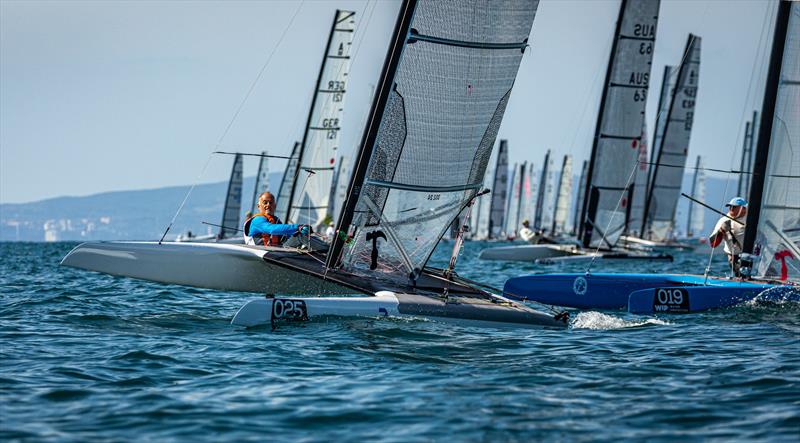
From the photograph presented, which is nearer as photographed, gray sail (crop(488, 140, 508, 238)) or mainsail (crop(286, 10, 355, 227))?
mainsail (crop(286, 10, 355, 227))

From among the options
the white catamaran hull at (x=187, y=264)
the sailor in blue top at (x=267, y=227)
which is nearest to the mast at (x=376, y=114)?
the sailor in blue top at (x=267, y=227)

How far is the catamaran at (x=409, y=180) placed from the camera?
10.4 m

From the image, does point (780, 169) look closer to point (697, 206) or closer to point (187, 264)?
point (187, 264)

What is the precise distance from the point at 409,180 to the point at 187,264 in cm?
265

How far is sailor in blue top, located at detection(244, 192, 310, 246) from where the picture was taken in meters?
11.2

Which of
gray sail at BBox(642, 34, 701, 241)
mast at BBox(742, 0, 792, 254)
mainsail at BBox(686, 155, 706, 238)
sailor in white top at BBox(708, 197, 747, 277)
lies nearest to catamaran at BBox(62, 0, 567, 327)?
mast at BBox(742, 0, 792, 254)

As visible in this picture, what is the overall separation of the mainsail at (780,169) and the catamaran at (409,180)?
4.32 meters

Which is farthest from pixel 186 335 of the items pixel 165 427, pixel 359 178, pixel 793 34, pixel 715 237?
pixel 793 34

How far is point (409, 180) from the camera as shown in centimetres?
1066

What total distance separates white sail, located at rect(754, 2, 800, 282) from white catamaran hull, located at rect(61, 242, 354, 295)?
20.0 feet

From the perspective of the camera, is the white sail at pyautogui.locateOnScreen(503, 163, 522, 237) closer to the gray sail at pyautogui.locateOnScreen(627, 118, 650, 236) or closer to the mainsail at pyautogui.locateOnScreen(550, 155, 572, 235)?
the mainsail at pyautogui.locateOnScreen(550, 155, 572, 235)

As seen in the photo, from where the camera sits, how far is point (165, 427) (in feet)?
18.1

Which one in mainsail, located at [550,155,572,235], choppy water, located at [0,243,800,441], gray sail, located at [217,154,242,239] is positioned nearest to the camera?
choppy water, located at [0,243,800,441]

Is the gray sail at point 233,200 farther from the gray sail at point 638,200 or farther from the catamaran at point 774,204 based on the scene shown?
the catamaran at point 774,204
